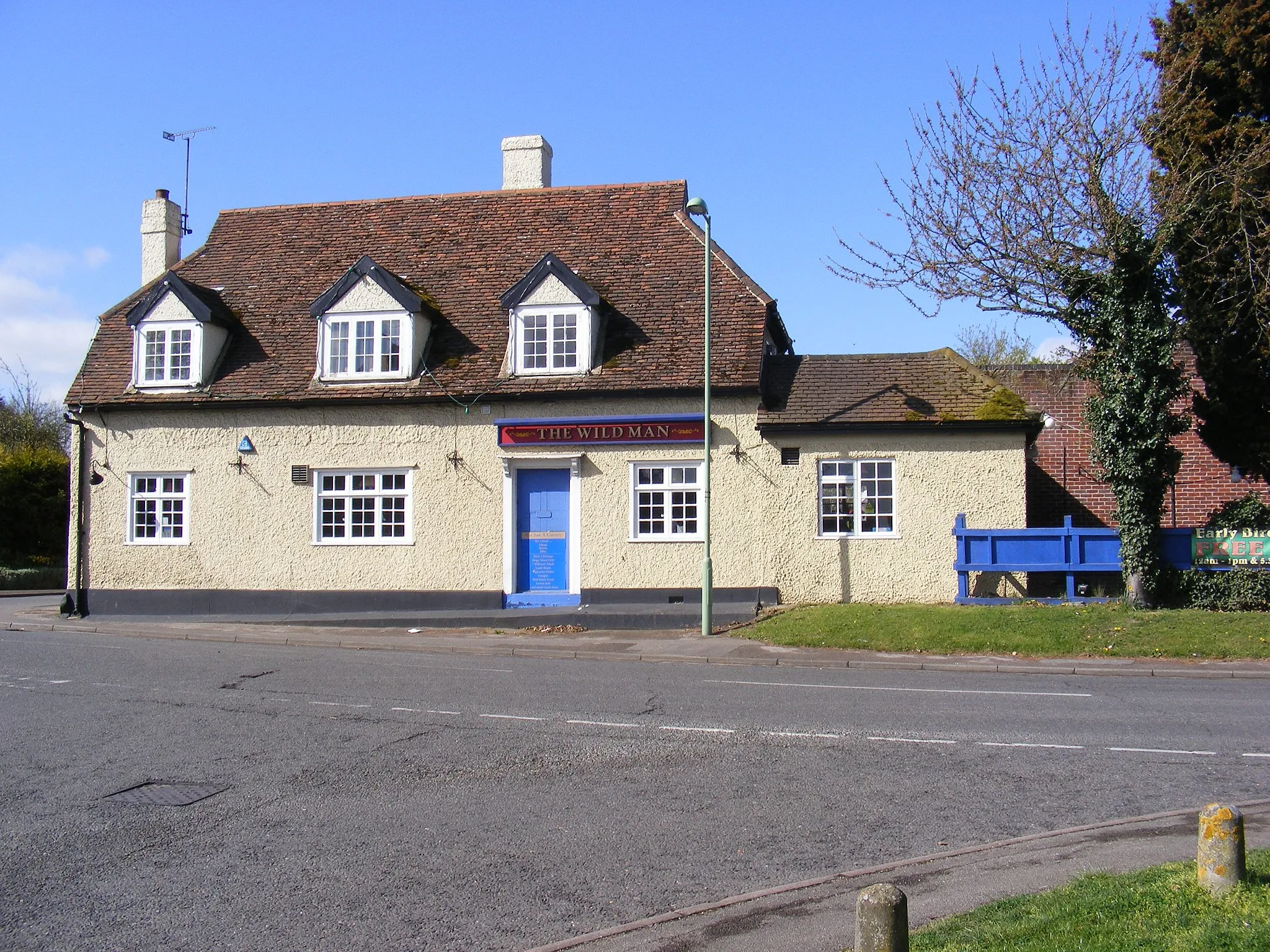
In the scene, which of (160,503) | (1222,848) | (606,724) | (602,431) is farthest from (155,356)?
(1222,848)

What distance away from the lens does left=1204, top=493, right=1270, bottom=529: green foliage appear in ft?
60.2

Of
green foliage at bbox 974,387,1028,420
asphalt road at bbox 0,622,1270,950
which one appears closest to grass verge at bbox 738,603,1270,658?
asphalt road at bbox 0,622,1270,950

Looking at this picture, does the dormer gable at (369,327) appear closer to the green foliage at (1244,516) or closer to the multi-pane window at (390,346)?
the multi-pane window at (390,346)

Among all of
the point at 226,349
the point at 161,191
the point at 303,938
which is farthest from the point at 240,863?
the point at 161,191

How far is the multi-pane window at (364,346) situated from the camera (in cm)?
2188

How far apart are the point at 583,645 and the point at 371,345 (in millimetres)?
8864

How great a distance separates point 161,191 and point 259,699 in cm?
1963

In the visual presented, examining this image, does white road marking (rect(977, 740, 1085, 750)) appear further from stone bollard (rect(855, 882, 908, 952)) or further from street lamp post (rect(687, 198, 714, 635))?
street lamp post (rect(687, 198, 714, 635))

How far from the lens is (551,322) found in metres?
21.4

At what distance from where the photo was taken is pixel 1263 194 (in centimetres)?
1861

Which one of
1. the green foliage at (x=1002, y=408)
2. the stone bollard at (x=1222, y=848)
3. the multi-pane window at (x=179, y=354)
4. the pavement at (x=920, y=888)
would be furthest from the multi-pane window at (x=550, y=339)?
the stone bollard at (x=1222, y=848)

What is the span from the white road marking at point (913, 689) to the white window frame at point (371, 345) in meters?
11.2

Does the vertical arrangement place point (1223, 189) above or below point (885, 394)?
above

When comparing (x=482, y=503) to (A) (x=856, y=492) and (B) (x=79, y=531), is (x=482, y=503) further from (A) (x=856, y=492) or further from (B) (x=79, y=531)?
(B) (x=79, y=531)
